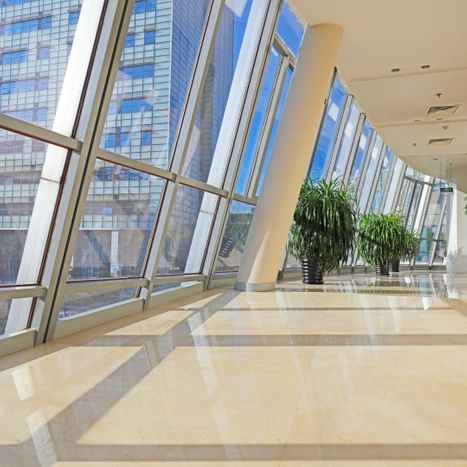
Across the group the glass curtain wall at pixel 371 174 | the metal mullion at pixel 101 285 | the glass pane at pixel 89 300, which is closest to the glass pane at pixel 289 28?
the glass curtain wall at pixel 371 174

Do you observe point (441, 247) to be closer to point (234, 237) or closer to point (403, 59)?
point (403, 59)

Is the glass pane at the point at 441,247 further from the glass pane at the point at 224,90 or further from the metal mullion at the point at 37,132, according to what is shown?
the metal mullion at the point at 37,132

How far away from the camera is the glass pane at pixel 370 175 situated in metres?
14.5

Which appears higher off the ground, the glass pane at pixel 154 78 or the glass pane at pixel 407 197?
the glass pane at pixel 407 197

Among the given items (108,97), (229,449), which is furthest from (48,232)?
(229,449)

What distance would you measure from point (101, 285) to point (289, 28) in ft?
19.4

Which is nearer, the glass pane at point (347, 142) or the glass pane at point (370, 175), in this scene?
the glass pane at point (347, 142)

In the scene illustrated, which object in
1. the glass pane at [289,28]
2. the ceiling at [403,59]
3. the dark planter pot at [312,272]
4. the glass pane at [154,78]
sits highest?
the glass pane at [289,28]

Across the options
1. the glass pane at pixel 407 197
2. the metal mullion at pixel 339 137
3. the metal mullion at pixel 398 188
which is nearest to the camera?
the metal mullion at pixel 339 137

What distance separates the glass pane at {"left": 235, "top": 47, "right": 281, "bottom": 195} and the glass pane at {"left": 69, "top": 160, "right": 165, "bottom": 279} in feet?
9.59

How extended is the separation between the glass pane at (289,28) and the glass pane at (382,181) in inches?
291

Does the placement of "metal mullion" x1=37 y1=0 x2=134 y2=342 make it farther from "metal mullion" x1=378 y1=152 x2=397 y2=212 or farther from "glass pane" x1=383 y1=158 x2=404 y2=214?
"glass pane" x1=383 y1=158 x2=404 y2=214

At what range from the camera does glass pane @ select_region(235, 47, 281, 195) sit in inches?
330

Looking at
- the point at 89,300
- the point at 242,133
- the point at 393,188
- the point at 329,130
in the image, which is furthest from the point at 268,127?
the point at 393,188
